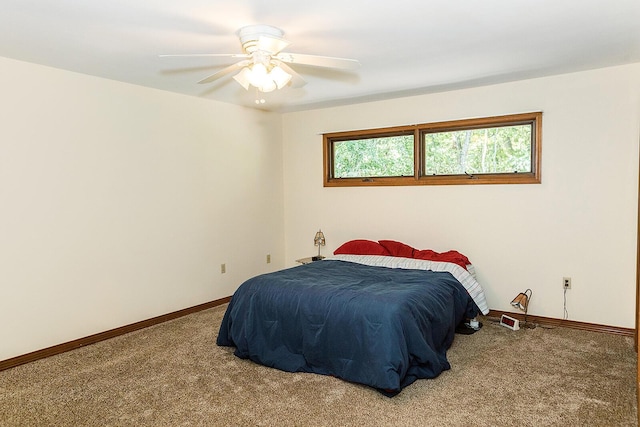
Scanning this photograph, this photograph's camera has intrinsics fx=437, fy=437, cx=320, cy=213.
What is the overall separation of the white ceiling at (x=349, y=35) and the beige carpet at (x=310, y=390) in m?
2.22

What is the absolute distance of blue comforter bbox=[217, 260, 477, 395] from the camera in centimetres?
271

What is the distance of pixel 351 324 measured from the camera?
9.27 feet

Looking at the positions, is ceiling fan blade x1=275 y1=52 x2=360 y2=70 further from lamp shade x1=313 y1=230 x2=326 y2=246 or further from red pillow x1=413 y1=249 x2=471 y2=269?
lamp shade x1=313 y1=230 x2=326 y2=246

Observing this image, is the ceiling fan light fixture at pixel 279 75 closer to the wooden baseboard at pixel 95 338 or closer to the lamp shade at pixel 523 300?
the wooden baseboard at pixel 95 338

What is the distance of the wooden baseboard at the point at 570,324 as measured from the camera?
3.67 meters

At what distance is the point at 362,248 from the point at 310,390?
209 cm

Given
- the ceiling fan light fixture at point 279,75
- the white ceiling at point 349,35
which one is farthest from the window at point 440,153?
the ceiling fan light fixture at point 279,75

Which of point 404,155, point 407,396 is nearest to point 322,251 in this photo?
point 404,155

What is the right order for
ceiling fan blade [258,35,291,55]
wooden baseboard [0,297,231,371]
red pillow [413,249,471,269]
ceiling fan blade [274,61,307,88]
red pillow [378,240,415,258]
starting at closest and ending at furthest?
ceiling fan blade [258,35,291,55]
ceiling fan blade [274,61,307,88]
wooden baseboard [0,297,231,371]
red pillow [413,249,471,269]
red pillow [378,240,415,258]

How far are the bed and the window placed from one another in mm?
1145

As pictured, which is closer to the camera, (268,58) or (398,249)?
(268,58)

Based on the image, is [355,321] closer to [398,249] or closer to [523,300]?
[398,249]

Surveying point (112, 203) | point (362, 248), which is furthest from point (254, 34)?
point (362, 248)

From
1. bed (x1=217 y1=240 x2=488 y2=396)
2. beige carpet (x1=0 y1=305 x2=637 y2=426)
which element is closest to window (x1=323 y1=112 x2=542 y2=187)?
bed (x1=217 y1=240 x2=488 y2=396)
